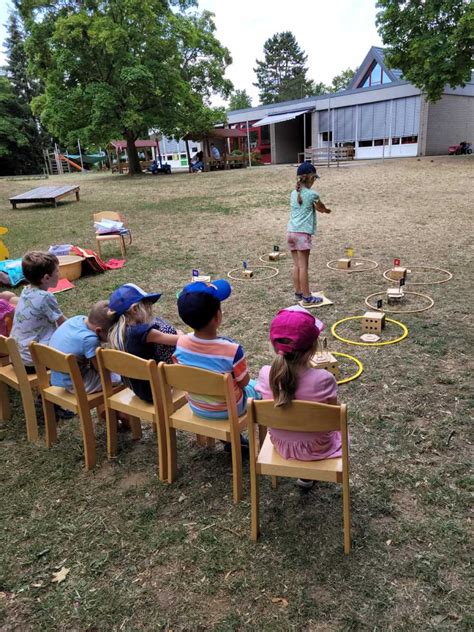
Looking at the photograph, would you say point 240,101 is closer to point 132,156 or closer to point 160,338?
point 132,156

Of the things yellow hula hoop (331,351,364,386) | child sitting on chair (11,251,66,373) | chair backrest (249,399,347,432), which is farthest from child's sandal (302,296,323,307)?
chair backrest (249,399,347,432)

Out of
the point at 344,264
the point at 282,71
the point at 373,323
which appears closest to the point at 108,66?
the point at 344,264

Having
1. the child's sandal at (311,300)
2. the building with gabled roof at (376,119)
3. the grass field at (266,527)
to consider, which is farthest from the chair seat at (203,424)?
the building with gabled roof at (376,119)

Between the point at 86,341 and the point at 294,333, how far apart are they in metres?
1.59

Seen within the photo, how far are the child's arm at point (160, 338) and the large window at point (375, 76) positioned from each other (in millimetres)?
31458

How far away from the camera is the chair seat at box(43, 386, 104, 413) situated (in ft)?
9.97

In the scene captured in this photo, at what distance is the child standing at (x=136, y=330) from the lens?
295 centimetres

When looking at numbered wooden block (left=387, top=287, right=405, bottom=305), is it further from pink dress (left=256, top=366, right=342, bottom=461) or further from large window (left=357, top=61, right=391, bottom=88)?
large window (left=357, top=61, right=391, bottom=88)

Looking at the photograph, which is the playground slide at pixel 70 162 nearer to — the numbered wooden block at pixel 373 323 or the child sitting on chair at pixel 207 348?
the numbered wooden block at pixel 373 323

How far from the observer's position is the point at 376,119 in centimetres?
2758

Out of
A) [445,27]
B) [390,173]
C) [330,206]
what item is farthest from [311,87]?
[330,206]

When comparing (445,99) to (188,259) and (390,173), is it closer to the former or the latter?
(390,173)

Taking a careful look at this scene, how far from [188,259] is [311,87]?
244 feet

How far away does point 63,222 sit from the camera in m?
13.6
